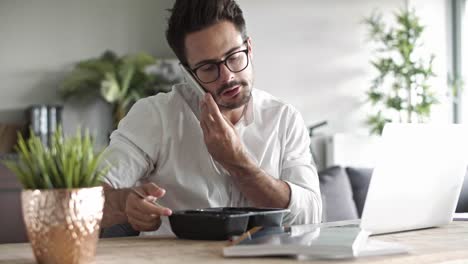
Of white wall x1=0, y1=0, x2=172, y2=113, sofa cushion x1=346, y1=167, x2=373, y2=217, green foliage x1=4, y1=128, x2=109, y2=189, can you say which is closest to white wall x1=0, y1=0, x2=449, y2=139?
white wall x1=0, y1=0, x2=172, y2=113

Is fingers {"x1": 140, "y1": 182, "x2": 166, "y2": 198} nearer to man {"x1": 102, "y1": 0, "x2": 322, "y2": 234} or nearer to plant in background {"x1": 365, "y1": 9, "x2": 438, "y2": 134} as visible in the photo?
man {"x1": 102, "y1": 0, "x2": 322, "y2": 234}

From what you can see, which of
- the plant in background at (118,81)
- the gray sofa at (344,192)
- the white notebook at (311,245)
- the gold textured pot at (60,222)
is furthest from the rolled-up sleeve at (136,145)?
the plant in background at (118,81)

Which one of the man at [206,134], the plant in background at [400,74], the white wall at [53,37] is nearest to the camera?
the man at [206,134]

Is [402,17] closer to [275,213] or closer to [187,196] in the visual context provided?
[187,196]

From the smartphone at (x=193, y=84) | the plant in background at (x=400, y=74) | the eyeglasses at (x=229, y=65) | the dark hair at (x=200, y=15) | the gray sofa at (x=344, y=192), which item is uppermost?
the dark hair at (x=200, y=15)

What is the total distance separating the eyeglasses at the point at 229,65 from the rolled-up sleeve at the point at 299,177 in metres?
0.28

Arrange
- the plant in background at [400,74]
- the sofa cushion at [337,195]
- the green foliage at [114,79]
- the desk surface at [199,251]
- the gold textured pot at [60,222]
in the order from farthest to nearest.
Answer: the green foliage at [114,79]
the plant in background at [400,74]
the sofa cushion at [337,195]
the desk surface at [199,251]
the gold textured pot at [60,222]

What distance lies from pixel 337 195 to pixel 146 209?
2486 millimetres

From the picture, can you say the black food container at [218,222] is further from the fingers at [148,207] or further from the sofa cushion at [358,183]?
the sofa cushion at [358,183]

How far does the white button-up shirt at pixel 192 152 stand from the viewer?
83.1 inches

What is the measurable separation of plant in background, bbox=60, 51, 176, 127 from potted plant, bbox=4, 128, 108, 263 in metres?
5.20

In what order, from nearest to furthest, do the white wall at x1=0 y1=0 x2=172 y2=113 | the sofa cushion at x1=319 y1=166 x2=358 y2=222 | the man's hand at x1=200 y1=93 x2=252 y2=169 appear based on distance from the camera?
the man's hand at x1=200 y1=93 x2=252 y2=169
the sofa cushion at x1=319 y1=166 x2=358 y2=222
the white wall at x1=0 y1=0 x2=172 y2=113

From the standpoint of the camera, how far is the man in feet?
6.82

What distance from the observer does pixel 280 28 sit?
639cm
